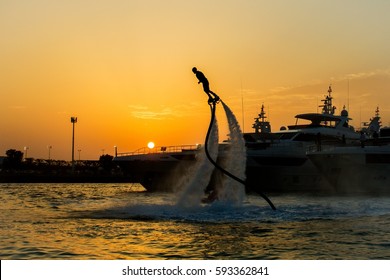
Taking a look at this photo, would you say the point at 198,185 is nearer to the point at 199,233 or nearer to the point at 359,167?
the point at 199,233

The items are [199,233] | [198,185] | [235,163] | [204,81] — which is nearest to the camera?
[199,233]

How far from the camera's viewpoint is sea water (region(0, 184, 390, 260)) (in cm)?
1883

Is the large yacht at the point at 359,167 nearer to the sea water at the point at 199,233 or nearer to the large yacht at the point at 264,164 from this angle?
the large yacht at the point at 264,164

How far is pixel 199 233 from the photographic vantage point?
22438 mm

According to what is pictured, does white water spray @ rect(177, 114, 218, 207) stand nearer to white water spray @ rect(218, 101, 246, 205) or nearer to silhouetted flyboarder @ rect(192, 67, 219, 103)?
white water spray @ rect(218, 101, 246, 205)

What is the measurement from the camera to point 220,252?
18.8 m

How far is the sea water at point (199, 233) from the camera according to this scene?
18828 mm

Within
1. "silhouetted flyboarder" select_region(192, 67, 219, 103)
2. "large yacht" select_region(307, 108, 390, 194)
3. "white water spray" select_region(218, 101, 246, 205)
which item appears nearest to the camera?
"silhouetted flyboarder" select_region(192, 67, 219, 103)

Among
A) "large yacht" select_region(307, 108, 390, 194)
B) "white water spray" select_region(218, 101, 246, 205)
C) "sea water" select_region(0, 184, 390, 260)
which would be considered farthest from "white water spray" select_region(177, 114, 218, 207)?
"large yacht" select_region(307, 108, 390, 194)

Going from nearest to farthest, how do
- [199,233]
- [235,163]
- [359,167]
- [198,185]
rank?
[199,233]
[235,163]
[198,185]
[359,167]

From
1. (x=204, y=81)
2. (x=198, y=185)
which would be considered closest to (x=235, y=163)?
(x=198, y=185)

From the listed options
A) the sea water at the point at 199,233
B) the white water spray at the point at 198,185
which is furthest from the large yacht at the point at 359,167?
the white water spray at the point at 198,185

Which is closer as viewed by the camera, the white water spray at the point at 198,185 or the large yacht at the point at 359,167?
the white water spray at the point at 198,185
